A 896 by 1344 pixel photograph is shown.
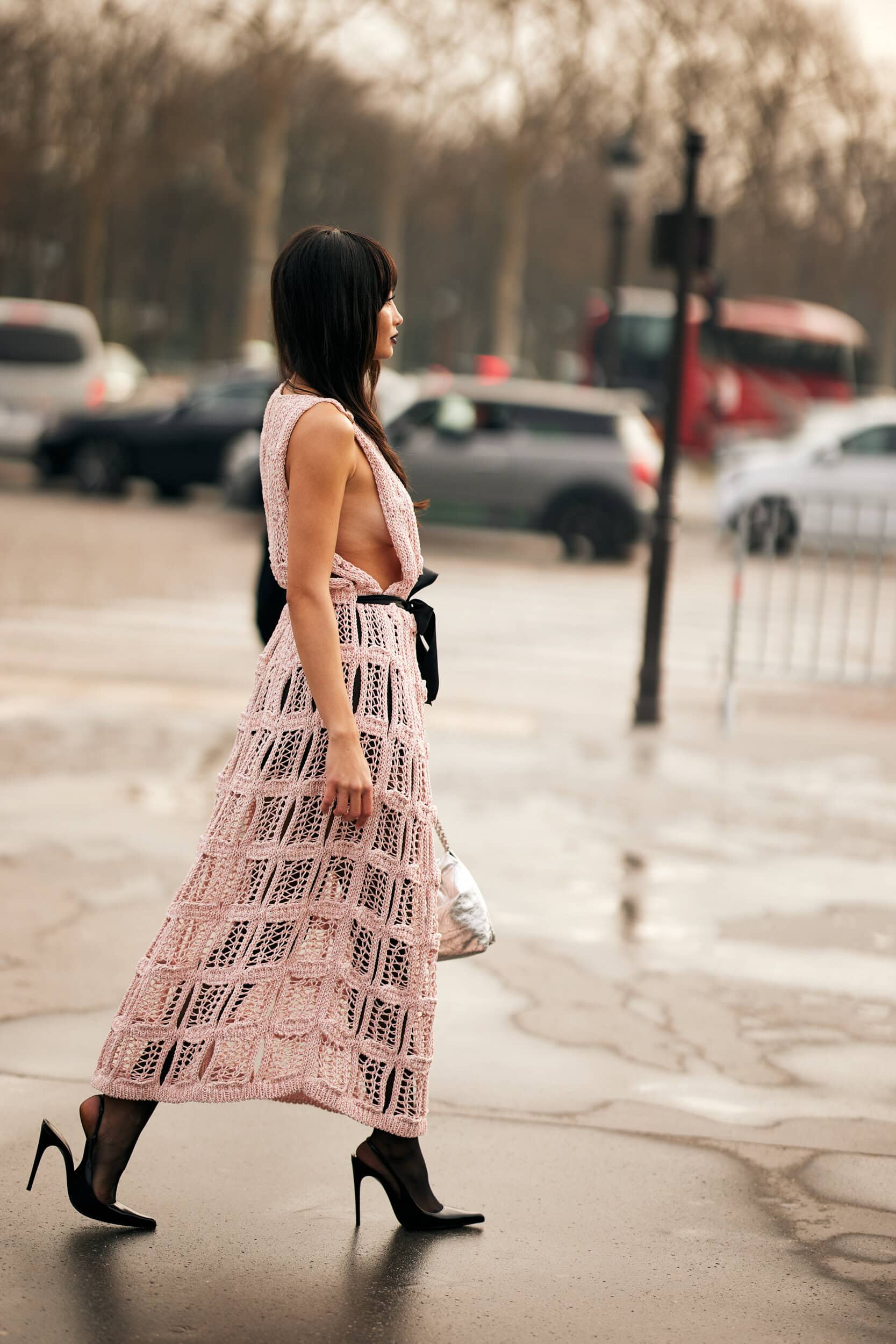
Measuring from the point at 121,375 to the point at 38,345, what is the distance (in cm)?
1666

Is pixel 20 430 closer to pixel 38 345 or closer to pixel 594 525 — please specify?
pixel 38 345

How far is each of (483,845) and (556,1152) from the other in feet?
8.79

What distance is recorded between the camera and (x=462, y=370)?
46.8 metres

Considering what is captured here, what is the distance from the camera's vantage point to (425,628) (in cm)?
333

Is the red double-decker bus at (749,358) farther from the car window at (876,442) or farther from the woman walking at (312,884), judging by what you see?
the woman walking at (312,884)

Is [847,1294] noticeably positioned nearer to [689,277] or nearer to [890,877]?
[890,877]

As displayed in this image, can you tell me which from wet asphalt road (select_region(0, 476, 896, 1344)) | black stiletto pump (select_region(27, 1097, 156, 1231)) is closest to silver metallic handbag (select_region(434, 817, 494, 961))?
wet asphalt road (select_region(0, 476, 896, 1344))

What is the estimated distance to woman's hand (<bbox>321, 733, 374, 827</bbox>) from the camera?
10.1 feet

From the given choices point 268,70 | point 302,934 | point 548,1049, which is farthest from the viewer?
point 268,70

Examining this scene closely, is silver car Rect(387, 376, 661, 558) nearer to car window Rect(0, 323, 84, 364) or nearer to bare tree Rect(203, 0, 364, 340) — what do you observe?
car window Rect(0, 323, 84, 364)

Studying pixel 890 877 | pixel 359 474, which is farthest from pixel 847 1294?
pixel 890 877

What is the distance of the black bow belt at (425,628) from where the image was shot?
3268mm

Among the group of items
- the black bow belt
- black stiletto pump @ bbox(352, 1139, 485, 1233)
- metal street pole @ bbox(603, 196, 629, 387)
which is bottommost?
black stiletto pump @ bbox(352, 1139, 485, 1233)

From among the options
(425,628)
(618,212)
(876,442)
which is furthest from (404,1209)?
(618,212)
